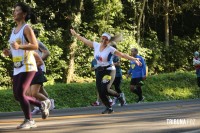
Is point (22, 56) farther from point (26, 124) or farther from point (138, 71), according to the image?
point (138, 71)

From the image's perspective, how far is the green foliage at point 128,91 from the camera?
1383cm

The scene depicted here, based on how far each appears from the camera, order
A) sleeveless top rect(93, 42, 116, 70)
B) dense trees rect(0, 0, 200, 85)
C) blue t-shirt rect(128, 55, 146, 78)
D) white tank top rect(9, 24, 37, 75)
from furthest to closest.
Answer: dense trees rect(0, 0, 200, 85) < blue t-shirt rect(128, 55, 146, 78) < sleeveless top rect(93, 42, 116, 70) < white tank top rect(9, 24, 37, 75)

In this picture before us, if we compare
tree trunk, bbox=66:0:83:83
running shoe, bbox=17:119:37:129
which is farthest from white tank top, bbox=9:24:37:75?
tree trunk, bbox=66:0:83:83

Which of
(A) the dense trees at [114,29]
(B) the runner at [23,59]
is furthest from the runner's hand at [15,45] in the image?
(A) the dense trees at [114,29]

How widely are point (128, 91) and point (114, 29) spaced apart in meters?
8.00

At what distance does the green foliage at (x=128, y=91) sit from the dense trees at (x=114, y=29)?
4946mm

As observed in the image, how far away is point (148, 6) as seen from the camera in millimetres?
29594

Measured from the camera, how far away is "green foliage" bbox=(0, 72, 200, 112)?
45.4 ft

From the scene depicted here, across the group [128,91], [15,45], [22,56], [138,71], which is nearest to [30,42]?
[22,56]

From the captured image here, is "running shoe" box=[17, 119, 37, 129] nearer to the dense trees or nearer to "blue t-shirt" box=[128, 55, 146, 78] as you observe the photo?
"blue t-shirt" box=[128, 55, 146, 78]

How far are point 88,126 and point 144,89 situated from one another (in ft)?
36.2

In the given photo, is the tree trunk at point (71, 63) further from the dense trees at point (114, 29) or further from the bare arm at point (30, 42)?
the bare arm at point (30, 42)

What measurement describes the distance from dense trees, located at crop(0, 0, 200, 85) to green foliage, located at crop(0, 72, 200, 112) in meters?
4.95

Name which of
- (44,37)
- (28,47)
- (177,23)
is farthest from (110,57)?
(177,23)
